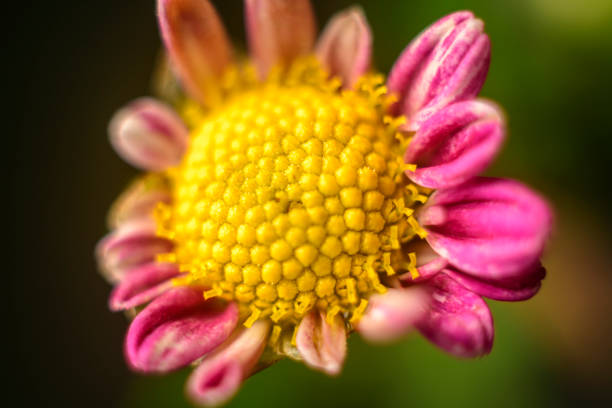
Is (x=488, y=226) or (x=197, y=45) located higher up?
(x=197, y=45)

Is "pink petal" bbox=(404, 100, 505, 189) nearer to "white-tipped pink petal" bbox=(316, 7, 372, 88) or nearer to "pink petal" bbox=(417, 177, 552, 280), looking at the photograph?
"pink petal" bbox=(417, 177, 552, 280)

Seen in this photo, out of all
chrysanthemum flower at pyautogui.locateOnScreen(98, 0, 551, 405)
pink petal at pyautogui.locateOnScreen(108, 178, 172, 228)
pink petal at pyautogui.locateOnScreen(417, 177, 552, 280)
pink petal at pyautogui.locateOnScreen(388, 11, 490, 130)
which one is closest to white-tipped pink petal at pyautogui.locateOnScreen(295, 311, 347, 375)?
chrysanthemum flower at pyautogui.locateOnScreen(98, 0, 551, 405)

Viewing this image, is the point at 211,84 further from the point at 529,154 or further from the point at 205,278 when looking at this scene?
the point at 529,154

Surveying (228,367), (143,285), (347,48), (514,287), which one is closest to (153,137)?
(143,285)

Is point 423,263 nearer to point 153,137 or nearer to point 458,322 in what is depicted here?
point 458,322

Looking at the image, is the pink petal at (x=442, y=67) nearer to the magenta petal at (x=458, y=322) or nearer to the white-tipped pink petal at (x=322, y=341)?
the magenta petal at (x=458, y=322)

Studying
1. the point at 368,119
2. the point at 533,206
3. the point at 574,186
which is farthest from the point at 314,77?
the point at 574,186

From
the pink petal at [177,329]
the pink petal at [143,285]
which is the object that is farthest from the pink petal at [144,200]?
the pink petal at [177,329]
